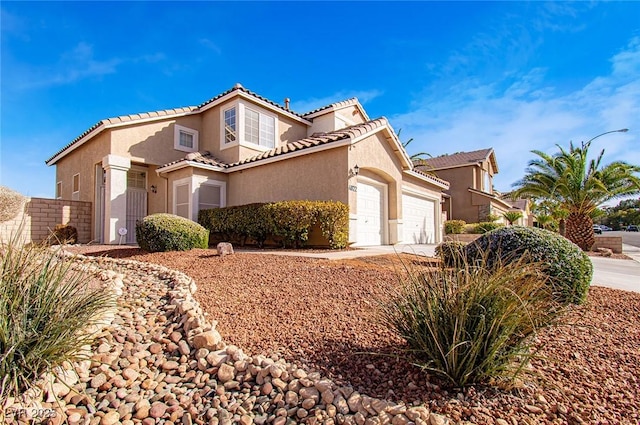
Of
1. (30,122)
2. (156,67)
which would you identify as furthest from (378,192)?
(30,122)

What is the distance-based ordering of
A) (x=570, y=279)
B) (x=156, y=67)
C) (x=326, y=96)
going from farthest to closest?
1. (x=326, y=96)
2. (x=156, y=67)
3. (x=570, y=279)

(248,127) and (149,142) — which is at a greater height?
(248,127)

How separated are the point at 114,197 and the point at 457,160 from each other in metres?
24.4

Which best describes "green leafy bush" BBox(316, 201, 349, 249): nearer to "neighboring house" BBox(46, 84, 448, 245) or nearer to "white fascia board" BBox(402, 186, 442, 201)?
"neighboring house" BBox(46, 84, 448, 245)

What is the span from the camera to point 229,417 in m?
2.30

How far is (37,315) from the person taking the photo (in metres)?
2.54

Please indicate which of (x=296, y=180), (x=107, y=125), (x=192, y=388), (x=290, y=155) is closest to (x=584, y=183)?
(x=296, y=180)

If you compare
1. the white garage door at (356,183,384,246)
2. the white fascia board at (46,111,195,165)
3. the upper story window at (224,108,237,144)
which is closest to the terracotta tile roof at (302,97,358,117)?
the upper story window at (224,108,237,144)

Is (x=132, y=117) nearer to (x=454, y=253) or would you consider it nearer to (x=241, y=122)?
(x=241, y=122)

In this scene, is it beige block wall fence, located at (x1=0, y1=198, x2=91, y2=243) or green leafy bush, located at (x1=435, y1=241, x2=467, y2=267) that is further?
beige block wall fence, located at (x1=0, y1=198, x2=91, y2=243)

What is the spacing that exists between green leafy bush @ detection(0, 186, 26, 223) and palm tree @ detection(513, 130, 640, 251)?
2244cm

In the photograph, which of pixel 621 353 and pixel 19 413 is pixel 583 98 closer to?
pixel 621 353

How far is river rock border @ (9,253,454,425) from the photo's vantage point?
225cm

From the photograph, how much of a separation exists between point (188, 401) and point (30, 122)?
15.5 m
